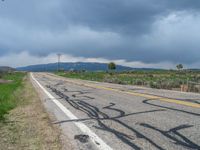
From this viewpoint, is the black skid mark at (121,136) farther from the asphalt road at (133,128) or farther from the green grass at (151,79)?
the green grass at (151,79)

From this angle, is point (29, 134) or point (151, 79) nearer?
point (29, 134)

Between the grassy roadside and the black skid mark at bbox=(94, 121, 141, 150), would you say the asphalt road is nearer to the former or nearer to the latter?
the black skid mark at bbox=(94, 121, 141, 150)

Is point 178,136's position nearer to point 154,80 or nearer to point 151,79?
point 154,80

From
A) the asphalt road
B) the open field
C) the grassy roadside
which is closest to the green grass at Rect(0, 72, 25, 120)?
the grassy roadside

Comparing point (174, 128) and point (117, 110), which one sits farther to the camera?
point (117, 110)

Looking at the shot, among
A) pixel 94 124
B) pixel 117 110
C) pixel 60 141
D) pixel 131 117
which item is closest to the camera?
pixel 60 141

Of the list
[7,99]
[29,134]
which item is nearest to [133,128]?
[29,134]

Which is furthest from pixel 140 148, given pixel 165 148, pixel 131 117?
pixel 131 117

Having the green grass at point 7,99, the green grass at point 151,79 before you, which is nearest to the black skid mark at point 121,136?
the green grass at point 7,99

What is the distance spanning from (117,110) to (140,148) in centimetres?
468

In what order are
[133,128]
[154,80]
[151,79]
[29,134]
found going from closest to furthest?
[133,128] < [29,134] < [154,80] < [151,79]

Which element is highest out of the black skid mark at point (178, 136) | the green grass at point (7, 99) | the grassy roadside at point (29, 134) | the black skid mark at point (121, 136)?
the black skid mark at point (178, 136)

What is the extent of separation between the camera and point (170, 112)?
29.6 feet

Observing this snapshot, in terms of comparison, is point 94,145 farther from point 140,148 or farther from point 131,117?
point 131,117
